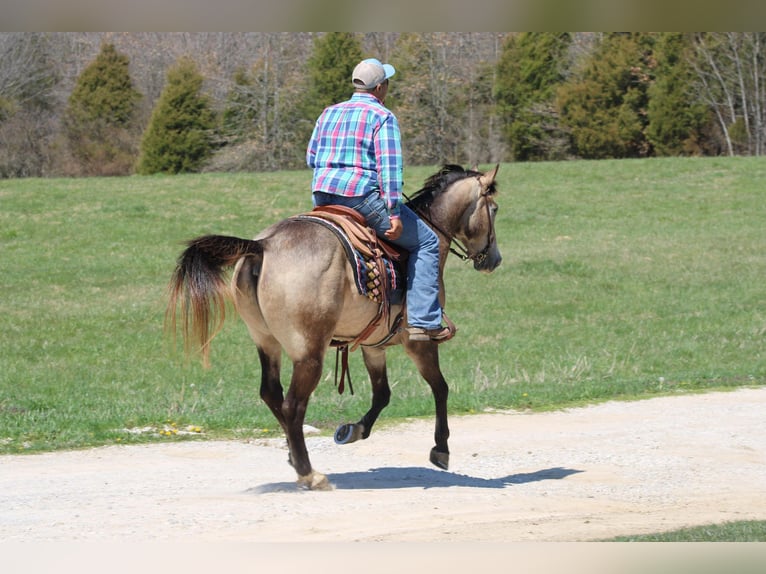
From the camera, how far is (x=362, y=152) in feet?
26.1

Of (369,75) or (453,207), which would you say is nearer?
(369,75)

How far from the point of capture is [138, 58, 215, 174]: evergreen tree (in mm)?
39375

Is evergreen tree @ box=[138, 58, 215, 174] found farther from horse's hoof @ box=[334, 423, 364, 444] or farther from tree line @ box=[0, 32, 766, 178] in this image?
horse's hoof @ box=[334, 423, 364, 444]

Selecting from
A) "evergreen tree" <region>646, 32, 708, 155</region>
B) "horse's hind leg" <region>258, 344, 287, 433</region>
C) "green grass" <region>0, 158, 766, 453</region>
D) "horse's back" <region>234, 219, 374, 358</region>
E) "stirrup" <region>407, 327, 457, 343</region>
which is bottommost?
"green grass" <region>0, 158, 766, 453</region>

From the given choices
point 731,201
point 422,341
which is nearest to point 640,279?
point 731,201

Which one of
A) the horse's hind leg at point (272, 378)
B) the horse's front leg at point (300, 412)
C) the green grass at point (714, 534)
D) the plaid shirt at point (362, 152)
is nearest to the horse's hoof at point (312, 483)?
the horse's front leg at point (300, 412)

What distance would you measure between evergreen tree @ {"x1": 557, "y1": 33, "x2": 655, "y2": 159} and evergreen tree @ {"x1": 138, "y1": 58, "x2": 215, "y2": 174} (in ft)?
42.7

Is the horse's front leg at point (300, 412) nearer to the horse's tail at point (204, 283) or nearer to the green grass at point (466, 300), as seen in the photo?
the horse's tail at point (204, 283)

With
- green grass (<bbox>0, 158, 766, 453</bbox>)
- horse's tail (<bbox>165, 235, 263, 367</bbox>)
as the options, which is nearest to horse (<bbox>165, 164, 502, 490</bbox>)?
horse's tail (<bbox>165, 235, 263, 367</bbox>)

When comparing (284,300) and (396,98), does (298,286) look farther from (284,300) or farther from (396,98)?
(396,98)

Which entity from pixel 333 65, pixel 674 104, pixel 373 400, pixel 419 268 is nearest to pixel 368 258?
pixel 419 268

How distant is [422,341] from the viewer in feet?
28.1

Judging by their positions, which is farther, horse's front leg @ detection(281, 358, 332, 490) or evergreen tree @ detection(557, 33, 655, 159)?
evergreen tree @ detection(557, 33, 655, 159)

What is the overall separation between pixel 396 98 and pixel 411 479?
3515cm
